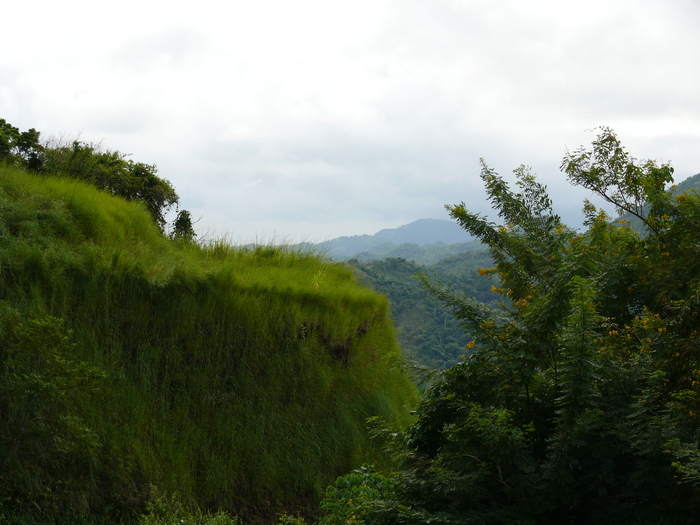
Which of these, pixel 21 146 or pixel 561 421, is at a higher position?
pixel 21 146

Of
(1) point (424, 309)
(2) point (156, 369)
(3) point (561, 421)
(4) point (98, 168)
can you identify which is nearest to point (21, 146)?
(4) point (98, 168)

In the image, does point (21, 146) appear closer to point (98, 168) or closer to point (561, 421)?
point (98, 168)

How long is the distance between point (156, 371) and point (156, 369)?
0.07 feet

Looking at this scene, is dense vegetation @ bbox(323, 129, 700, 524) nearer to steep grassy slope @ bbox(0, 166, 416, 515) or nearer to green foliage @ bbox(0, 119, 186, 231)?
steep grassy slope @ bbox(0, 166, 416, 515)

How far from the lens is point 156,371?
6.04 meters

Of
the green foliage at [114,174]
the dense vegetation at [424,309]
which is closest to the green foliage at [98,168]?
the green foliage at [114,174]

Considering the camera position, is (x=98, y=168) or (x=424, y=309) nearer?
(x=98, y=168)

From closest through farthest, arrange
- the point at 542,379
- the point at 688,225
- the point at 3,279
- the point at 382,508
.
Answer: the point at 382,508, the point at 542,379, the point at 688,225, the point at 3,279

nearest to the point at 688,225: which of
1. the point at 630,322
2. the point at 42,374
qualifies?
the point at 630,322

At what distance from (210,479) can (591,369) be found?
4.21 m

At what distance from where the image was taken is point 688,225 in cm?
494

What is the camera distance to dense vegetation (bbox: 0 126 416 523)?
4.84m

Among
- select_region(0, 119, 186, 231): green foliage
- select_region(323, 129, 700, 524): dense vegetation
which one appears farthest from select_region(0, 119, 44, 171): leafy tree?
select_region(323, 129, 700, 524): dense vegetation

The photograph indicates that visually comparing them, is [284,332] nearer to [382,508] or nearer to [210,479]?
[210,479]
